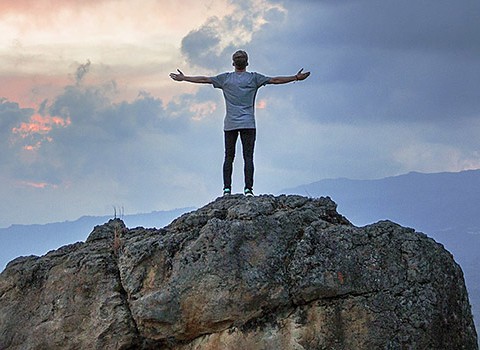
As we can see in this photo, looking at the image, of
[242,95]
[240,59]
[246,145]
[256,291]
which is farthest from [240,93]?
[256,291]

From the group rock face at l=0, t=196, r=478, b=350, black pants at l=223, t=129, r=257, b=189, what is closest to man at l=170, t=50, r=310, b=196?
black pants at l=223, t=129, r=257, b=189

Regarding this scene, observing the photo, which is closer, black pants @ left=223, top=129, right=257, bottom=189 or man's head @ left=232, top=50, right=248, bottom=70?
man's head @ left=232, top=50, right=248, bottom=70

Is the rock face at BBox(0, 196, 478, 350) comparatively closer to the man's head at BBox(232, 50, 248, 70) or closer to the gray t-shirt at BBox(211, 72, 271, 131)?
the gray t-shirt at BBox(211, 72, 271, 131)

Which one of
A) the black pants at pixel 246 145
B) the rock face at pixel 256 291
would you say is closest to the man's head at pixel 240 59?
the black pants at pixel 246 145

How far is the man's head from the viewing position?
19.6 m

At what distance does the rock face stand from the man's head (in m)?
3.61

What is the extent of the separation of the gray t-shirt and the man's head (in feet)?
0.55

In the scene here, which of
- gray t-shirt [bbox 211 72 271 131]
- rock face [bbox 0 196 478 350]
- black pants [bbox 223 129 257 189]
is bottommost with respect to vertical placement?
rock face [bbox 0 196 478 350]

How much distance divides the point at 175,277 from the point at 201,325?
40.2 inches

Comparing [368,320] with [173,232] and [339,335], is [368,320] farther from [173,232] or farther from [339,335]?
[173,232]

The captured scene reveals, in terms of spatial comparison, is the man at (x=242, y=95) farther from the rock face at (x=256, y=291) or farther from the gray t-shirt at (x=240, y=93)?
the rock face at (x=256, y=291)

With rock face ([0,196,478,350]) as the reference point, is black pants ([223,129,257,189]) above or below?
above

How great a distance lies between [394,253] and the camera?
16.6 metres

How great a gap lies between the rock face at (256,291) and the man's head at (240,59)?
361cm
